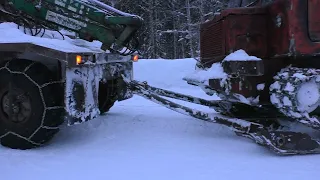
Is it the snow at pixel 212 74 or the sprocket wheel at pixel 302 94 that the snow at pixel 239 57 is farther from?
the sprocket wheel at pixel 302 94

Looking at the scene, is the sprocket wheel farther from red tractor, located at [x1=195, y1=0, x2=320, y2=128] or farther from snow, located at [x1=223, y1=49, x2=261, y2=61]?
snow, located at [x1=223, y1=49, x2=261, y2=61]

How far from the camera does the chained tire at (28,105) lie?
4398 mm

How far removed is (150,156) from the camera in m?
4.15

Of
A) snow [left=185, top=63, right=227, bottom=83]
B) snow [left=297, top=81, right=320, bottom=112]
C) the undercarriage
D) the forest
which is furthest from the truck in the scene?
the forest

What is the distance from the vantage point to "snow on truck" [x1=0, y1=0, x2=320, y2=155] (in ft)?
14.2

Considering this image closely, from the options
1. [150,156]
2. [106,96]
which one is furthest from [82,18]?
[150,156]

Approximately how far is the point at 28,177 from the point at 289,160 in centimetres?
261

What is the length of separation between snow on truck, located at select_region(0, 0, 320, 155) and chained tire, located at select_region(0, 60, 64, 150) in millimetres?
11

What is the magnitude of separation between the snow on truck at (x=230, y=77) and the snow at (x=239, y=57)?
0.04 ft

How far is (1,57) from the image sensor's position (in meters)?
4.63

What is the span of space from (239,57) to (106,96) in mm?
2532

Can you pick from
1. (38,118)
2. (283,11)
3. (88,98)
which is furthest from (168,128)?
(283,11)

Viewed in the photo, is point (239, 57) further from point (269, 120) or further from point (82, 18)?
point (82, 18)

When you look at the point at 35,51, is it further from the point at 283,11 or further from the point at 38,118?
the point at 283,11
